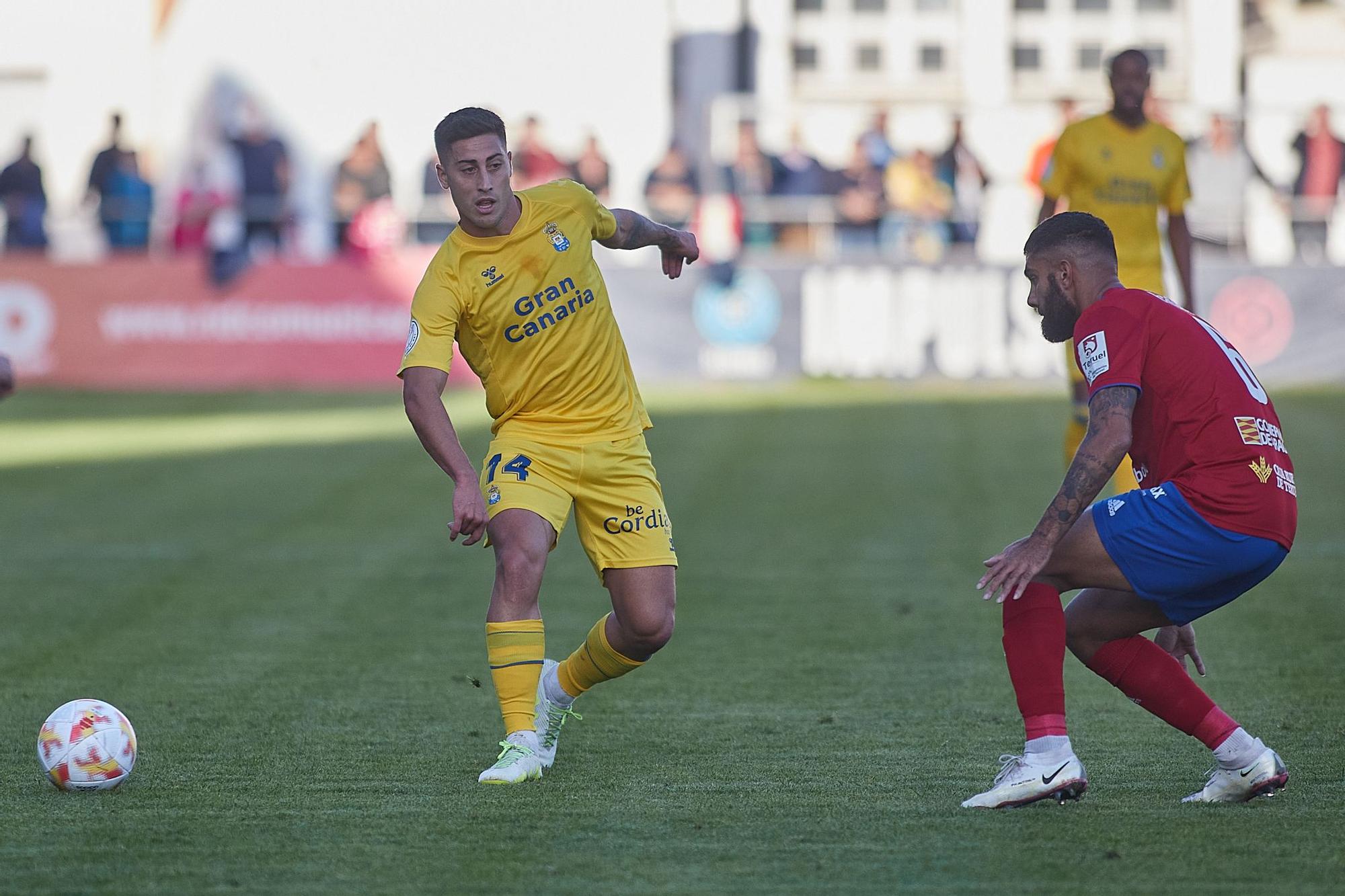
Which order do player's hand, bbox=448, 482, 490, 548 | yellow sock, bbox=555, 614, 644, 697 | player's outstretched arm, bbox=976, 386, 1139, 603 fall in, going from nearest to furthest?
1. player's outstretched arm, bbox=976, 386, 1139, 603
2. player's hand, bbox=448, 482, 490, 548
3. yellow sock, bbox=555, 614, 644, 697

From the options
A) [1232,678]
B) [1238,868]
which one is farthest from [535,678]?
[1232,678]

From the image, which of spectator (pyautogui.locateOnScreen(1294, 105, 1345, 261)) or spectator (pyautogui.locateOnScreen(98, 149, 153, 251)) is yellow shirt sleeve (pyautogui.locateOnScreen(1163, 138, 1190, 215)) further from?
spectator (pyautogui.locateOnScreen(98, 149, 153, 251))

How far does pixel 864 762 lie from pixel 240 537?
21.9ft

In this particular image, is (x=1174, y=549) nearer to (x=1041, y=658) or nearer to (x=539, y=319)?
(x=1041, y=658)

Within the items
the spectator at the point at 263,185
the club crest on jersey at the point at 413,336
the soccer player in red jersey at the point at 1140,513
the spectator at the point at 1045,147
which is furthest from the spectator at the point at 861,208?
the soccer player in red jersey at the point at 1140,513

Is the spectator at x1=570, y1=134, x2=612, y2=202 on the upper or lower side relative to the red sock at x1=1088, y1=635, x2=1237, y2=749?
upper

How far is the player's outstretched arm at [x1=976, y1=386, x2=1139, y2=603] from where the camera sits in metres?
5.10

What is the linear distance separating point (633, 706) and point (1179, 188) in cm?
435

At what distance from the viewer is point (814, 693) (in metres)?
7.21

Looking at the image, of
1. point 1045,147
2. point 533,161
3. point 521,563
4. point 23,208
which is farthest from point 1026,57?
point 521,563

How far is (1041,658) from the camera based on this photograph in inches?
212

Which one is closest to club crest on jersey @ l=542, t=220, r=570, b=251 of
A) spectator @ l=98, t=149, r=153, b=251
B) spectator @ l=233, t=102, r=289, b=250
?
spectator @ l=233, t=102, r=289, b=250

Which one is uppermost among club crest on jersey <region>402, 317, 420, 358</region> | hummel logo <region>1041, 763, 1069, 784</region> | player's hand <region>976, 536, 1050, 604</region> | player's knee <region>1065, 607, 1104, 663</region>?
club crest on jersey <region>402, 317, 420, 358</region>

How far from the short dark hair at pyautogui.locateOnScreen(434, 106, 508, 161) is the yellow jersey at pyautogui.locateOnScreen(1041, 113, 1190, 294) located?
14.7ft
